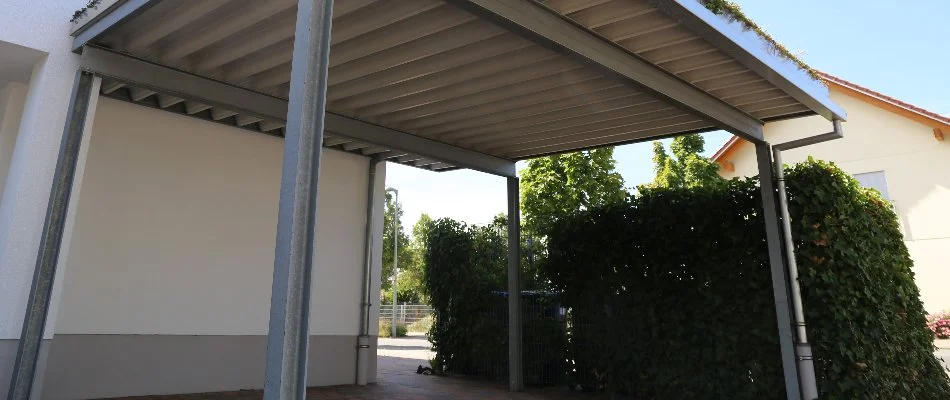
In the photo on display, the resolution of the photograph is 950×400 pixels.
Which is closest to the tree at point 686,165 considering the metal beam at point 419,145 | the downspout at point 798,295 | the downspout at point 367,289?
the metal beam at point 419,145

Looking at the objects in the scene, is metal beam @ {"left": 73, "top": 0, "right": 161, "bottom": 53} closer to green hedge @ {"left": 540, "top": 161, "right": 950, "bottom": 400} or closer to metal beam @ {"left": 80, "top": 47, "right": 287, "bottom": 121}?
metal beam @ {"left": 80, "top": 47, "right": 287, "bottom": 121}

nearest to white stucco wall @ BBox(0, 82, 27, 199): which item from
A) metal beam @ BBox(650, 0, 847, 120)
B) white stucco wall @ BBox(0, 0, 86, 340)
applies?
white stucco wall @ BBox(0, 0, 86, 340)

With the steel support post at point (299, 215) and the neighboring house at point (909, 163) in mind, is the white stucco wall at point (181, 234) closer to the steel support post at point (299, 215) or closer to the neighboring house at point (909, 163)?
the steel support post at point (299, 215)

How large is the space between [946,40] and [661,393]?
15.8m

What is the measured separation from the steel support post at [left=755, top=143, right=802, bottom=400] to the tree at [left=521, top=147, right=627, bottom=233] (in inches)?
440

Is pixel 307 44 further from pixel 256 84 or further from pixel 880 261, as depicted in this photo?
pixel 880 261

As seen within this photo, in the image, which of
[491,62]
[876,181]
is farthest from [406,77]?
[876,181]

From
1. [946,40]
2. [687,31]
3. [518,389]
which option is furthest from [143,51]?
[946,40]

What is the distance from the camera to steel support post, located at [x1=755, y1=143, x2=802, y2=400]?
560cm

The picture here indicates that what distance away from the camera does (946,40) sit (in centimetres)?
1623

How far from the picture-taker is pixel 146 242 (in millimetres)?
6879

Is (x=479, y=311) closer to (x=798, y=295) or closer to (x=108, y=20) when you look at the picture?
(x=798, y=295)

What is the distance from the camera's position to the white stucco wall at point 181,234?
6516 mm

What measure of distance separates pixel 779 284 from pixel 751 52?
7.78 ft
